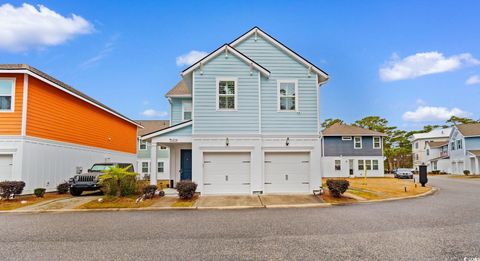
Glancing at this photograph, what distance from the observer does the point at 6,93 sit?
56.0 ft

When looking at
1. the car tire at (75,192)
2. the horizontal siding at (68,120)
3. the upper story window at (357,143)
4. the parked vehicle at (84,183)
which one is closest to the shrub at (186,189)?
the parked vehicle at (84,183)

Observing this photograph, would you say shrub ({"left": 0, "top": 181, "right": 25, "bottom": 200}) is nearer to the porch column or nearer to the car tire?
the car tire

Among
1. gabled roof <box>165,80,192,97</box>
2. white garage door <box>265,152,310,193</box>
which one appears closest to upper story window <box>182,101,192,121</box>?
gabled roof <box>165,80,192,97</box>

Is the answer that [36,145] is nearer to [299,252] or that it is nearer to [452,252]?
[299,252]

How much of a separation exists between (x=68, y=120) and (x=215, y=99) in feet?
33.9

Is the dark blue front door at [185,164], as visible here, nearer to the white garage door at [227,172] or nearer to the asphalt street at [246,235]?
the white garage door at [227,172]

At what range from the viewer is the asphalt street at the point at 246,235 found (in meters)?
6.75

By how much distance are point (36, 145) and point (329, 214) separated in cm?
1538

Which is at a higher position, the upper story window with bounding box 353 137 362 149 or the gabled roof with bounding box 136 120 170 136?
the gabled roof with bounding box 136 120 170 136

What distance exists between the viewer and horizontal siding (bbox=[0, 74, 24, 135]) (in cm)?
1661

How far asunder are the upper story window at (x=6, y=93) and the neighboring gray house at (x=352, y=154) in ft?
109

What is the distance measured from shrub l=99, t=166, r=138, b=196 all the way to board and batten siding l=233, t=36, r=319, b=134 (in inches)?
289

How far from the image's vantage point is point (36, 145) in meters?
17.5

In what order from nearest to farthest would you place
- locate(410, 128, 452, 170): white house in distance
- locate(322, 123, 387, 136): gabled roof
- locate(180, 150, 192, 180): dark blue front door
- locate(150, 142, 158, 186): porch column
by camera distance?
locate(150, 142, 158, 186): porch column, locate(180, 150, 192, 180): dark blue front door, locate(322, 123, 387, 136): gabled roof, locate(410, 128, 452, 170): white house in distance
